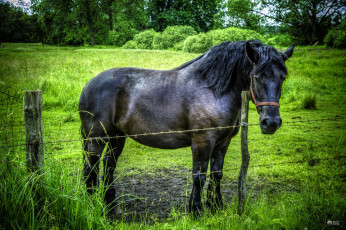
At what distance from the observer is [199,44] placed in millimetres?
21125

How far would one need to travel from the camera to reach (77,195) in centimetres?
214

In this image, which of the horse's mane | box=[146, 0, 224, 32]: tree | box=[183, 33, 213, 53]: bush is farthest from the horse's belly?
box=[146, 0, 224, 32]: tree

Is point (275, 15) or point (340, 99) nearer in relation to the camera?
point (340, 99)

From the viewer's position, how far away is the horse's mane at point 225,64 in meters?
2.81

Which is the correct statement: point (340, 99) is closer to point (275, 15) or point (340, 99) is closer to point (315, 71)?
point (315, 71)

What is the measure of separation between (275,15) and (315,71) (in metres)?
16.1

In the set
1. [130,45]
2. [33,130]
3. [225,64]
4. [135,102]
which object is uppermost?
[130,45]

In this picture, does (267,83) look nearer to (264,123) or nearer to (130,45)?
(264,123)

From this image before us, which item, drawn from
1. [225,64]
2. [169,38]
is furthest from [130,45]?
[225,64]

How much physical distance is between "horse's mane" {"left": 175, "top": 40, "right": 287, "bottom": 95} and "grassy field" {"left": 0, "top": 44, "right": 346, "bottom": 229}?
119 centimetres

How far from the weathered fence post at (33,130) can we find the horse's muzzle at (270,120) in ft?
7.22

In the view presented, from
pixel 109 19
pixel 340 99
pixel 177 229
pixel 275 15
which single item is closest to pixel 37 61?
pixel 177 229

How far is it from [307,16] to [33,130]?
97.9ft

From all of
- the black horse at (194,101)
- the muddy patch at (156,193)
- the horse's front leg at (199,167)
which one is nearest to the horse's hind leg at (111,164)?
the black horse at (194,101)
